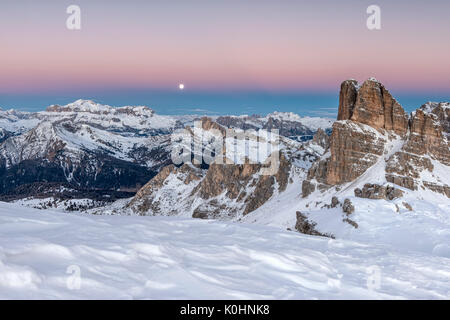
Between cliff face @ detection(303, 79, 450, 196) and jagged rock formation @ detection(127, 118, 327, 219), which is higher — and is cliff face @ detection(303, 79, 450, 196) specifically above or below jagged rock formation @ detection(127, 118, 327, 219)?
above

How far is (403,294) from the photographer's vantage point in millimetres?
9008

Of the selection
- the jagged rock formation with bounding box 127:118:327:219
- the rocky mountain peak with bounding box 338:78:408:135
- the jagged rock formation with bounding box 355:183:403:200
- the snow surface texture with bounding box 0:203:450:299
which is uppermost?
the rocky mountain peak with bounding box 338:78:408:135

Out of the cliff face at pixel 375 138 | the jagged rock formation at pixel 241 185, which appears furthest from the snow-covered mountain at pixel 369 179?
the jagged rock formation at pixel 241 185

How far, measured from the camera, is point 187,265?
31.0 ft

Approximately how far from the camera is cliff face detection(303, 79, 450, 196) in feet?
288

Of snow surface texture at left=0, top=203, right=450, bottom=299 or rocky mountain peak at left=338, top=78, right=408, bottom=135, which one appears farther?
rocky mountain peak at left=338, top=78, right=408, bottom=135

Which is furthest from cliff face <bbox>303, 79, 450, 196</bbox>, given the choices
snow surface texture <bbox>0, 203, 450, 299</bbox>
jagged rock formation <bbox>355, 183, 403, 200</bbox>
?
snow surface texture <bbox>0, 203, 450, 299</bbox>

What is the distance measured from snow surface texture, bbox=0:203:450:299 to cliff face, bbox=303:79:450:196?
80012mm

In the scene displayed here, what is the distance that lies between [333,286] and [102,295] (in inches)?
226

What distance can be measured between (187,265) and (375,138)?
9539 cm

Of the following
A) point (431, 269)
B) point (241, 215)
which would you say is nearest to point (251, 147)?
point (241, 215)

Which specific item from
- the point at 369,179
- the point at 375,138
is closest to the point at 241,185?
the point at 375,138

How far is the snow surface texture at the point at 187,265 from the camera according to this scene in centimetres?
758

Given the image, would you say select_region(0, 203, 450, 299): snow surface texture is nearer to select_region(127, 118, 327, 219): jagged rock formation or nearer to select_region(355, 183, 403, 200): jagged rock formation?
select_region(355, 183, 403, 200): jagged rock formation
